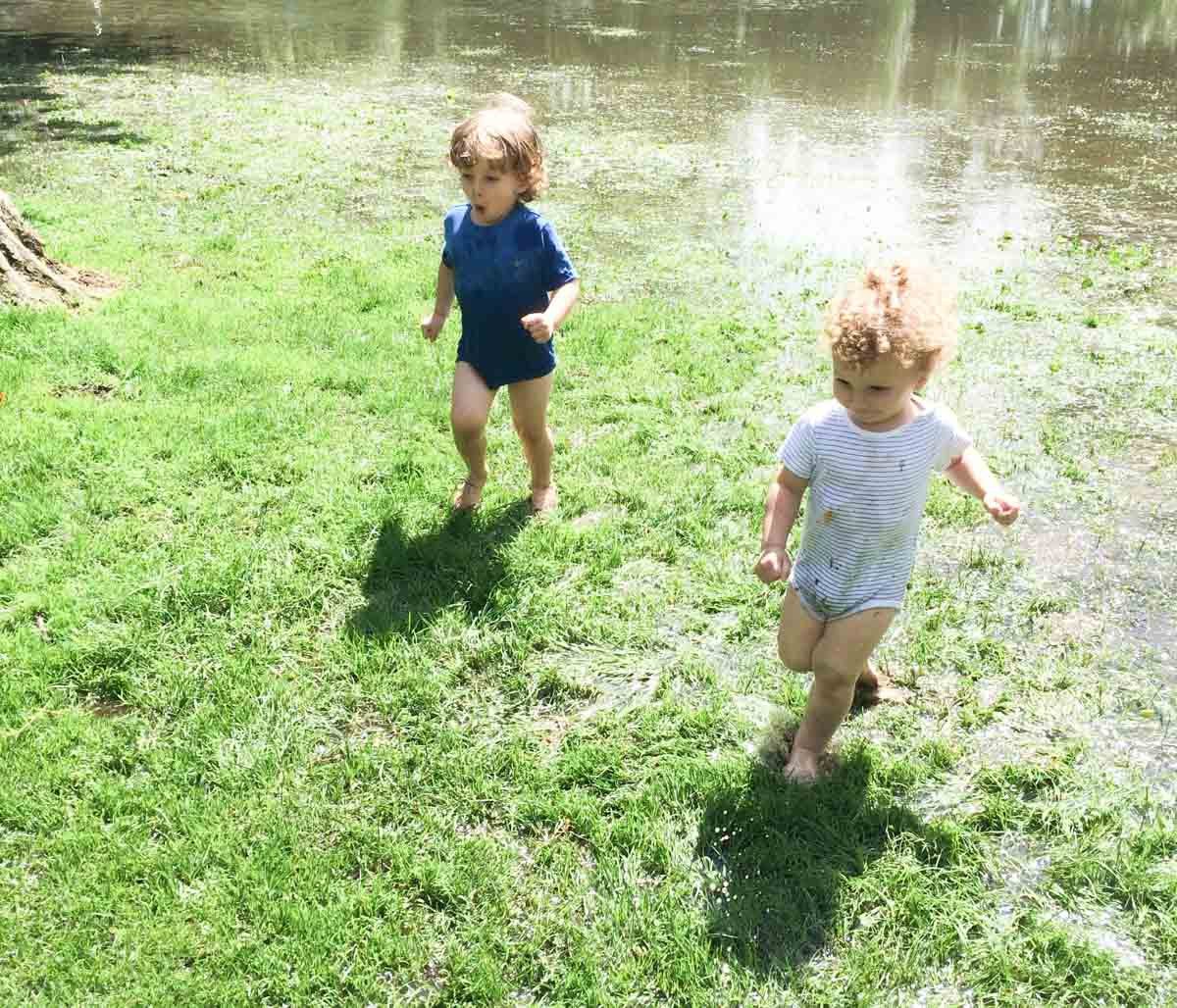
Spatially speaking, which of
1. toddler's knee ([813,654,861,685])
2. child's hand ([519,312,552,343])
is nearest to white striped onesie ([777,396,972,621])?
toddler's knee ([813,654,861,685])

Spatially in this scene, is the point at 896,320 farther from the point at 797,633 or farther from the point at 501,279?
the point at 501,279

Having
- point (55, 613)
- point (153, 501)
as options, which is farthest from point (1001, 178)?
point (55, 613)

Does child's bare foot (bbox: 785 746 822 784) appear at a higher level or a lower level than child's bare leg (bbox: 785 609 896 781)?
lower

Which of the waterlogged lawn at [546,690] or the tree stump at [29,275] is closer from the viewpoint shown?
the waterlogged lawn at [546,690]

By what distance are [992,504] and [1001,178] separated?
25.3 ft

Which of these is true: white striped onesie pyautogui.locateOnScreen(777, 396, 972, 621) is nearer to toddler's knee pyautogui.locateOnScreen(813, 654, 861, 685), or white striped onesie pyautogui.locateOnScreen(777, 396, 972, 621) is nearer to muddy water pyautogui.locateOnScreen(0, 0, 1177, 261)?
toddler's knee pyautogui.locateOnScreen(813, 654, 861, 685)

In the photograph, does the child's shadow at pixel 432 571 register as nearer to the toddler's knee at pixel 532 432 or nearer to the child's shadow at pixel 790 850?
the toddler's knee at pixel 532 432

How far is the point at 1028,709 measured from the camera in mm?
3188

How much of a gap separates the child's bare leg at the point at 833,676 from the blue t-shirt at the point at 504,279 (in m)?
1.74

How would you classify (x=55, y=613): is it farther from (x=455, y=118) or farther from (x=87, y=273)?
(x=455, y=118)

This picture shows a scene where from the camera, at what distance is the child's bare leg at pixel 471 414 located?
154 inches

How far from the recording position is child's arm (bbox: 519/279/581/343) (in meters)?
3.51

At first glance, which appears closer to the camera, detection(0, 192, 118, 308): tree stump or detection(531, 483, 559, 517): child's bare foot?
detection(531, 483, 559, 517): child's bare foot

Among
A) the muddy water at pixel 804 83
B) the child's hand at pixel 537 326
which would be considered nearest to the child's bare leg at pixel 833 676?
the child's hand at pixel 537 326
